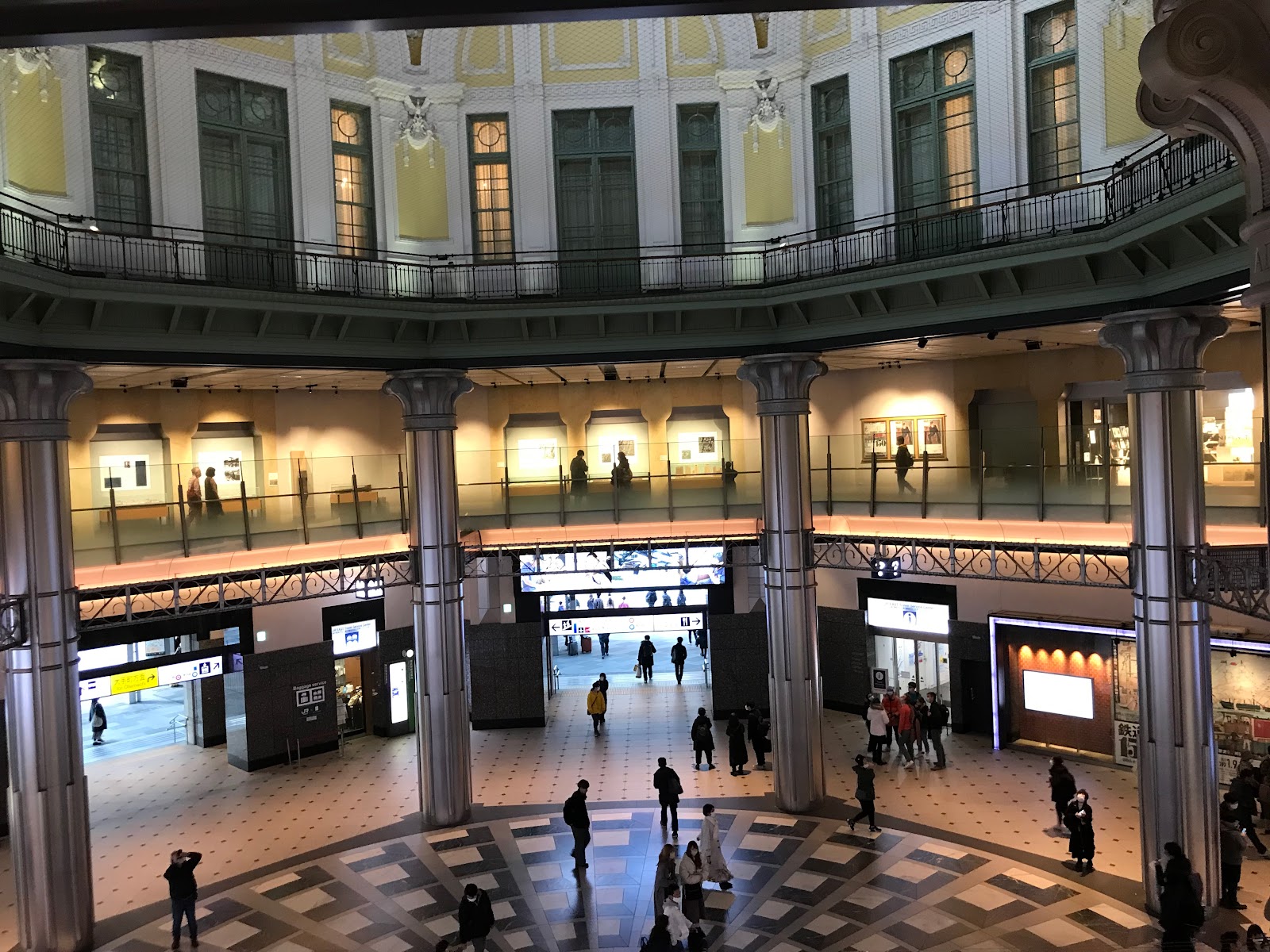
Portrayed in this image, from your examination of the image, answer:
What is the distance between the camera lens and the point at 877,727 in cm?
1884

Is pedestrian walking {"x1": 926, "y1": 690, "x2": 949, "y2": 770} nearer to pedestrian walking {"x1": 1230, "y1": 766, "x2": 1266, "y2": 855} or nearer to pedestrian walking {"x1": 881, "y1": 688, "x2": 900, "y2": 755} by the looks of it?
pedestrian walking {"x1": 881, "y1": 688, "x2": 900, "y2": 755}

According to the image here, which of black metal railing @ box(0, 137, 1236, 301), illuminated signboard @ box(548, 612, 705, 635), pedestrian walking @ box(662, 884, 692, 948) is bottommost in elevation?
pedestrian walking @ box(662, 884, 692, 948)

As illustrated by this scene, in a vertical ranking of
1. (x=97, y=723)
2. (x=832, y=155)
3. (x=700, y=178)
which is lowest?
(x=97, y=723)

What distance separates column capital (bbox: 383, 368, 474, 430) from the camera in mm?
16625

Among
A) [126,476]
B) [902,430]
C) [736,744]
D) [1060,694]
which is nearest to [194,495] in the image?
[126,476]

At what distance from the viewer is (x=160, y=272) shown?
14211 millimetres

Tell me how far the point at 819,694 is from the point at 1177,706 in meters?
6.13

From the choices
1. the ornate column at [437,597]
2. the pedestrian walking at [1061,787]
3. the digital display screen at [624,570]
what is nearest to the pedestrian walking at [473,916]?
the ornate column at [437,597]

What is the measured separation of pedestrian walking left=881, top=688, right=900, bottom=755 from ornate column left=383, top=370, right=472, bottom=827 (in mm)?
8485

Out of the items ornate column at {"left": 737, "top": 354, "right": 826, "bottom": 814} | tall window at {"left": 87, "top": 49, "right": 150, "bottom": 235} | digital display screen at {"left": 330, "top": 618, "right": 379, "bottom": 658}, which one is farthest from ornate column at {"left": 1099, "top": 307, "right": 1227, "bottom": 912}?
digital display screen at {"left": 330, "top": 618, "right": 379, "bottom": 658}

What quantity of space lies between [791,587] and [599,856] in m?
5.57

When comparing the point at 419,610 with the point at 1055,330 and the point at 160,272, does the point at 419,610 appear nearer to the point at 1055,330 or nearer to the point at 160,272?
the point at 160,272

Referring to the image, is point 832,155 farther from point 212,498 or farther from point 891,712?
point 212,498

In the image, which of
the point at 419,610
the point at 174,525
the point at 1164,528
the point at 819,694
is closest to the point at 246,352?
the point at 174,525
